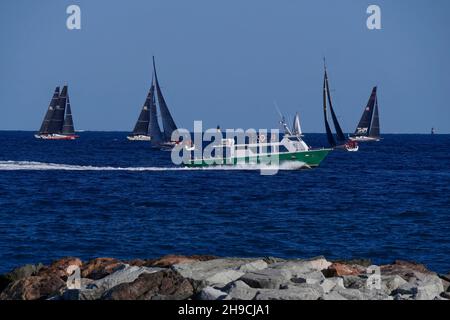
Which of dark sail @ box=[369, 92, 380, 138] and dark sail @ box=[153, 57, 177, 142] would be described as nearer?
dark sail @ box=[153, 57, 177, 142]

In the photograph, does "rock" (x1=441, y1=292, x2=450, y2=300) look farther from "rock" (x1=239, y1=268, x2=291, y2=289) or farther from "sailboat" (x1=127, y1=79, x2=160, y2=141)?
"sailboat" (x1=127, y1=79, x2=160, y2=141)

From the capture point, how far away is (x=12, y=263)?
2441 centimetres

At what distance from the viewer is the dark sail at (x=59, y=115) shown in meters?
134

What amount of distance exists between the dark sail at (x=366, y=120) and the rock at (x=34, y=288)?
123664mm

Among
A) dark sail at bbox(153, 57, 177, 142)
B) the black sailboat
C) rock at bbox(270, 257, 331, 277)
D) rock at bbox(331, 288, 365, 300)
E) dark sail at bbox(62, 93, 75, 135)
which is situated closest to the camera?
rock at bbox(331, 288, 365, 300)

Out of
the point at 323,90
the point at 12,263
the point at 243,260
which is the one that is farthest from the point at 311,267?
the point at 323,90

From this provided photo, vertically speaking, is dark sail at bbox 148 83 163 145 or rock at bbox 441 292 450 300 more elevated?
dark sail at bbox 148 83 163 145

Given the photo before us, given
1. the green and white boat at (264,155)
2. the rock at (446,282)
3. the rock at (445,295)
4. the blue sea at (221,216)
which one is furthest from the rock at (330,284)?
the green and white boat at (264,155)

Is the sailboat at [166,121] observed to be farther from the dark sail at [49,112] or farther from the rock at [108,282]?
the rock at [108,282]

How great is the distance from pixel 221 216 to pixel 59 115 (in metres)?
107

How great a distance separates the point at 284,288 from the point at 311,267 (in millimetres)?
2577

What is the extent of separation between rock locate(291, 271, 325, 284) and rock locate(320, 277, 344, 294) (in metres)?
0.10

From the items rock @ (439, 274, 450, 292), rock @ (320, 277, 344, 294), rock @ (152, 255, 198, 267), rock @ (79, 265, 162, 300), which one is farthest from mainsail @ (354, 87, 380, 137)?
rock @ (79, 265, 162, 300)

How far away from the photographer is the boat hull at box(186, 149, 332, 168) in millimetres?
64688
